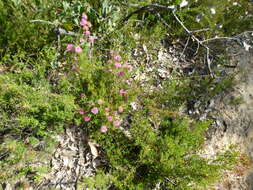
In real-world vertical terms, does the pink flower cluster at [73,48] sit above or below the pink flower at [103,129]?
above

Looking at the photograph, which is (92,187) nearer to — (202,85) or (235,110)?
(202,85)

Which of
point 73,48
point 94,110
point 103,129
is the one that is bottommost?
point 103,129

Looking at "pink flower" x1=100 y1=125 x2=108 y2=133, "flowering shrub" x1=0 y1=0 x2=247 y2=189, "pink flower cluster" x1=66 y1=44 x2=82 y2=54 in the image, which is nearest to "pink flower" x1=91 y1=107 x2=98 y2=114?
"flowering shrub" x1=0 y1=0 x2=247 y2=189

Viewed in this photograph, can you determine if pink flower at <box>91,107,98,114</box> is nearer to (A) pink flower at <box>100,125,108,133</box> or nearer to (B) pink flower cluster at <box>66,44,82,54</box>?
(A) pink flower at <box>100,125,108,133</box>

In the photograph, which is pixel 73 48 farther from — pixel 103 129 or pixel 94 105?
pixel 103 129

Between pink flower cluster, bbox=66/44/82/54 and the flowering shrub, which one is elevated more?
pink flower cluster, bbox=66/44/82/54

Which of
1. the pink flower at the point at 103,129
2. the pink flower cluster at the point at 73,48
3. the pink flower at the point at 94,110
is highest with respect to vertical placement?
the pink flower cluster at the point at 73,48

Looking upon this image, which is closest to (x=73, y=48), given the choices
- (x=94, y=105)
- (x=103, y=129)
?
(x=94, y=105)

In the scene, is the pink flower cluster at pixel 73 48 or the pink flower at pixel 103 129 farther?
the pink flower cluster at pixel 73 48

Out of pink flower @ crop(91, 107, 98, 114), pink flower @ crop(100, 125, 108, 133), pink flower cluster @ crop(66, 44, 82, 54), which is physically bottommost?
pink flower @ crop(100, 125, 108, 133)

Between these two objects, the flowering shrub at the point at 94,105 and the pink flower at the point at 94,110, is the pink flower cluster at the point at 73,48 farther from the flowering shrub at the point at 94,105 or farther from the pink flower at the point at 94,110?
the pink flower at the point at 94,110

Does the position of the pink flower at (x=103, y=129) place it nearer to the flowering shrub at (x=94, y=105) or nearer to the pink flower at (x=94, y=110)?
the flowering shrub at (x=94, y=105)

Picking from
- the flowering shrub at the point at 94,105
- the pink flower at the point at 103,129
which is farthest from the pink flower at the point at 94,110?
the pink flower at the point at 103,129

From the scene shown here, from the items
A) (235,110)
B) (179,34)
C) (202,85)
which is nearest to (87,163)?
(202,85)
